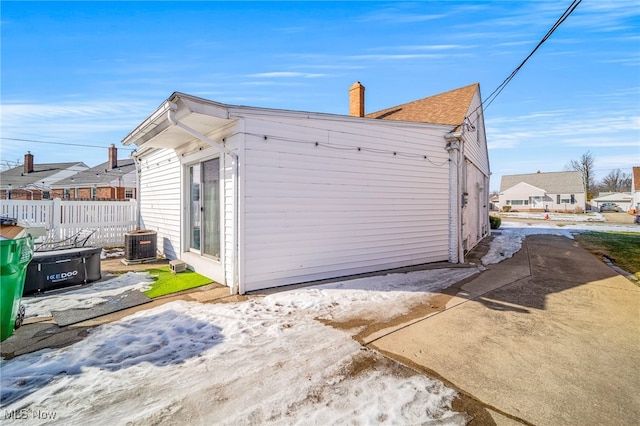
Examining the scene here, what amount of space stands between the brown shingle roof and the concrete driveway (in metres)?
5.40

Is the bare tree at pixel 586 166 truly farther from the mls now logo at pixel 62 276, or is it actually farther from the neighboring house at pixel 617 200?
the mls now logo at pixel 62 276

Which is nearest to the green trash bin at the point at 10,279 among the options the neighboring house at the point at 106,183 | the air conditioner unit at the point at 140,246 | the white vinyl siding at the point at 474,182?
the air conditioner unit at the point at 140,246

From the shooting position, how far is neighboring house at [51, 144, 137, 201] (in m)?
26.2

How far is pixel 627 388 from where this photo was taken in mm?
2525

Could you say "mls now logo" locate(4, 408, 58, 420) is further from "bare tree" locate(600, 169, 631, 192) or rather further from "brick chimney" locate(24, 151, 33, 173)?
"bare tree" locate(600, 169, 631, 192)

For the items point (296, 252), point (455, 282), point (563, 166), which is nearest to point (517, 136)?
point (455, 282)

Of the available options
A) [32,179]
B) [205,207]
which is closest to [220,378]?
[205,207]

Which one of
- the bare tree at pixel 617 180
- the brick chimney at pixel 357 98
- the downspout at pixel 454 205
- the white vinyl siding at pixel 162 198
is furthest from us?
the bare tree at pixel 617 180

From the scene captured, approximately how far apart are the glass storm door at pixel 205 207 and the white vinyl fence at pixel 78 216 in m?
4.58

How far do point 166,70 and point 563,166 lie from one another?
258 ft

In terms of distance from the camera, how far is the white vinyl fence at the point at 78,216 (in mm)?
8523

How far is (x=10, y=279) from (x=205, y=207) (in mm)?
3648

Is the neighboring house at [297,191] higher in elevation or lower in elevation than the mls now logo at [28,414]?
higher

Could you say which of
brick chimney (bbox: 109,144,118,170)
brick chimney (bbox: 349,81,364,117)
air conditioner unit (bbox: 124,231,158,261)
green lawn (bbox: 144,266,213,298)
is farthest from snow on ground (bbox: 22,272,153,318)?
brick chimney (bbox: 109,144,118,170)
